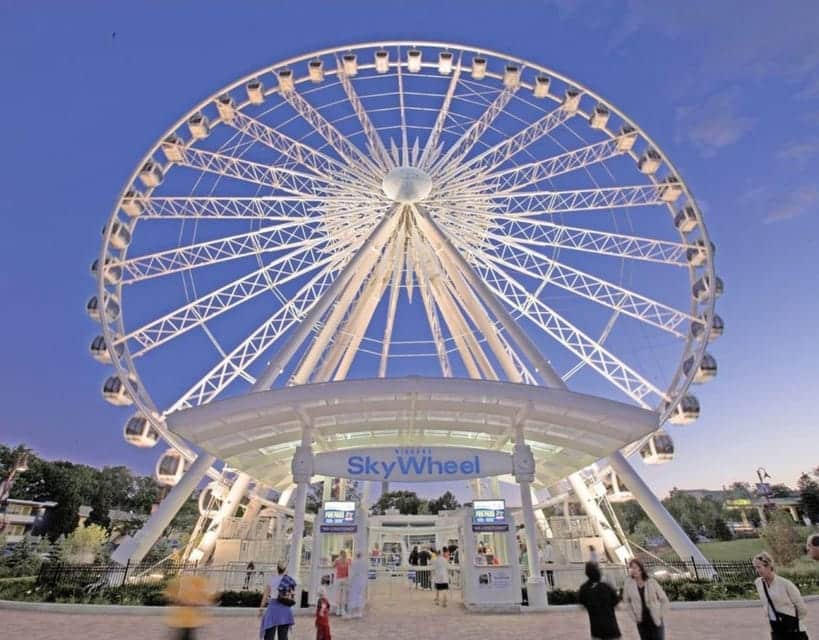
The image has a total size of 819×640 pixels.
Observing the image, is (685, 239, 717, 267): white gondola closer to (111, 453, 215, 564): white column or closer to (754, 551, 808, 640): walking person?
(754, 551, 808, 640): walking person

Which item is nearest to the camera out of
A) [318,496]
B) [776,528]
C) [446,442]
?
[446,442]

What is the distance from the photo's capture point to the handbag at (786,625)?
517 cm

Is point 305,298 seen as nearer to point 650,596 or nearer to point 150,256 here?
point 150,256

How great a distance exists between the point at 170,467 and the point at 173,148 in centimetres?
1239

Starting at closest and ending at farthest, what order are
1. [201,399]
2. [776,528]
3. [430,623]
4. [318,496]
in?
[430,623]
[201,399]
[776,528]
[318,496]

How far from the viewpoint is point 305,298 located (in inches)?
967

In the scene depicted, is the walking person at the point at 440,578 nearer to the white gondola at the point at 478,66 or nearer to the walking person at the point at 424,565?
the walking person at the point at 424,565

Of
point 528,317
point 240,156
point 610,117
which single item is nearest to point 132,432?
point 240,156

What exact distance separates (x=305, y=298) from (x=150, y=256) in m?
6.76

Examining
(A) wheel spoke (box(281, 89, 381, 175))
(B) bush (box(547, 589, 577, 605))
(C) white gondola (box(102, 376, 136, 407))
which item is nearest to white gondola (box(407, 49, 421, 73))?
(A) wheel spoke (box(281, 89, 381, 175))

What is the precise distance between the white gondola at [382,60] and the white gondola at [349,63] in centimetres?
85

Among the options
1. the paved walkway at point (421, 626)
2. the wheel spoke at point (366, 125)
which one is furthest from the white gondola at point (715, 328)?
the wheel spoke at point (366, 125)

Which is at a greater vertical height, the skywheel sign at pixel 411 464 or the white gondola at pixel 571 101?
the white gondola at pixel 571 101

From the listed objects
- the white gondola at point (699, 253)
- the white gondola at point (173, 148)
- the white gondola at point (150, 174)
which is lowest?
the white gondola at point (699, 253)
